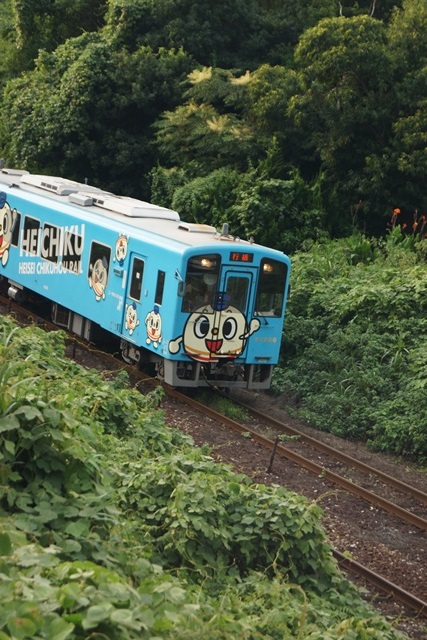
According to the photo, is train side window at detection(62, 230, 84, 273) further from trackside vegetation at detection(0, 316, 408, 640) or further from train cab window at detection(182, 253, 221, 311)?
trackside vegetation at detection(0, 316, 408, 640)

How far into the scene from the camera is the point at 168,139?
83.9ft

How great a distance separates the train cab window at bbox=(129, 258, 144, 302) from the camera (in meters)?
15.3

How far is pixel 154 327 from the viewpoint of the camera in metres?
14.9

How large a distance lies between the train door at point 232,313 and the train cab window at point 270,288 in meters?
0.22

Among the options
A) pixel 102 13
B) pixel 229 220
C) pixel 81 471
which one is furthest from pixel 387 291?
pixel 102 13

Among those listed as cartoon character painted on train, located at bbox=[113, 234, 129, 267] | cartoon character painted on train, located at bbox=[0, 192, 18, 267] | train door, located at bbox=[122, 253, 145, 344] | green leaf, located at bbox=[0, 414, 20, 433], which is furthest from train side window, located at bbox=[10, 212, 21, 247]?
green leaf, located at bbox=[0, 414, 20, 433]

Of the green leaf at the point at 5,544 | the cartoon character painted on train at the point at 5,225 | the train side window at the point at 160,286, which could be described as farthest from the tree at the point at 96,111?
the green leaf at the point at 5,544

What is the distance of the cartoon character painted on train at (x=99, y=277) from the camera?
53.4ft

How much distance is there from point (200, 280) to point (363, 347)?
132 inches

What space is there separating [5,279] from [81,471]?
15.0 m

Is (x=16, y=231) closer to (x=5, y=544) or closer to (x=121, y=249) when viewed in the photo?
(x=121, y=249)

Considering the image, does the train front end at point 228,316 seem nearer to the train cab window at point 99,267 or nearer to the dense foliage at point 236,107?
the train cab window at point 99,267

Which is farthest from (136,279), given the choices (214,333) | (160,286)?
(214,333)

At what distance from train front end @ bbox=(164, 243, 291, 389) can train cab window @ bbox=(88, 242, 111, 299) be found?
217cm
